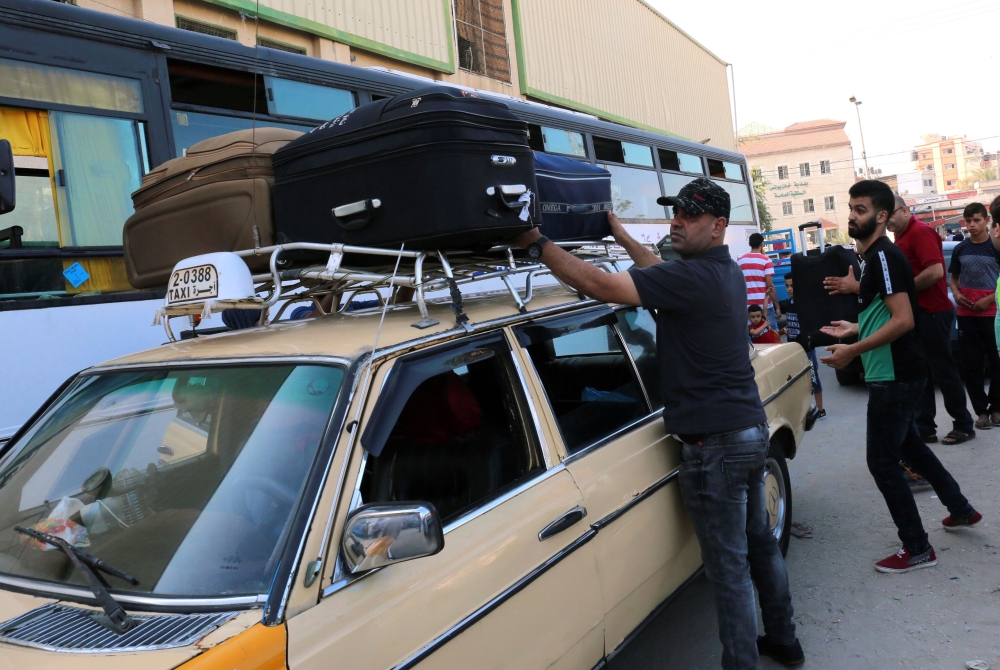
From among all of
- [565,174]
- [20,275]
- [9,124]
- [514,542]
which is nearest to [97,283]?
[20,275]

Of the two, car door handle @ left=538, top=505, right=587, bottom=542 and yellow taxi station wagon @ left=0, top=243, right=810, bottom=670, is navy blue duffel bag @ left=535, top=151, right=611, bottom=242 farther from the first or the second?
car door handle @ left=538, top=505, right=587, bottom=542

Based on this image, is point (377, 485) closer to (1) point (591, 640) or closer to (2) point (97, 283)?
(1) point (591, 640)

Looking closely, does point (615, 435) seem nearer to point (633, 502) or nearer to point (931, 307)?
point (633, 502)

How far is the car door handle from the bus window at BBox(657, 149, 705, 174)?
1038 centimetres

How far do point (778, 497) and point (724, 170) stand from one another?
40.2 ft

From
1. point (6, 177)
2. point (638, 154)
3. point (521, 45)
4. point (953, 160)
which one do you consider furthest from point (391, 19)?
point (953, 160)

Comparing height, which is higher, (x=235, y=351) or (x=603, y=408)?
(x=235, y=351)

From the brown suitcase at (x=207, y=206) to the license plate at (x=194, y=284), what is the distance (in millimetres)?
263

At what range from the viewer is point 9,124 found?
16.2 ft

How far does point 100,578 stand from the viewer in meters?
1.84

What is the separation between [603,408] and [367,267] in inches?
44.9

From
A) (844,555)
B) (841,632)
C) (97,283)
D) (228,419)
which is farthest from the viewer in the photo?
(97,283)

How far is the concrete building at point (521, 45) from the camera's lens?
11305mm

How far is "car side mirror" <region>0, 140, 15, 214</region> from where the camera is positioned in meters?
4.05
